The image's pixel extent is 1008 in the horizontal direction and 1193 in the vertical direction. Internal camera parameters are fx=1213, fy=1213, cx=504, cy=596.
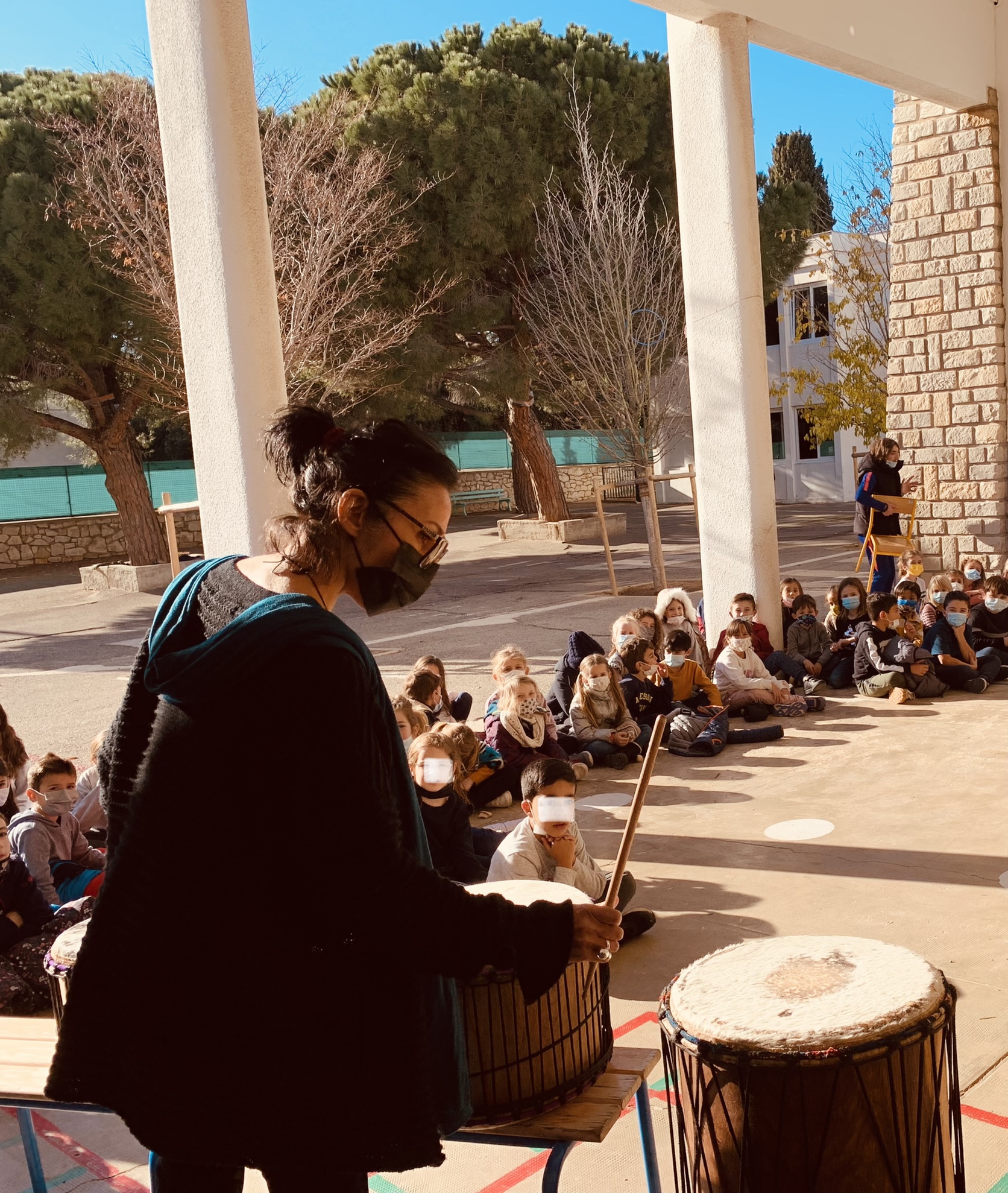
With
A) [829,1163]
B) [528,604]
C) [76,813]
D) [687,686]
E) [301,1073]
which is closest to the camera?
[301,1073]

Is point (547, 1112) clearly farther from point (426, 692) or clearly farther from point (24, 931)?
point (426, 692)

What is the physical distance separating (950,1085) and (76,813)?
393cm

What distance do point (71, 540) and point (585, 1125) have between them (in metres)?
22.9

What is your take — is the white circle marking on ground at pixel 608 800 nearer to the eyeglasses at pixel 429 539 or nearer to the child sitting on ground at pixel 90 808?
the child sitting on ground at pixel 90 808

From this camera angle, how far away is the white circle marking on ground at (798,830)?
539cm

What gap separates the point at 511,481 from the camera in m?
31.8

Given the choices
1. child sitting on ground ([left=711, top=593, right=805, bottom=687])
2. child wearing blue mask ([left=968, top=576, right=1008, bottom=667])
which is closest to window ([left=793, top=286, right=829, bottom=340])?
child wearing blue mask ([left=968, top=576, right=1008, bottom=667])

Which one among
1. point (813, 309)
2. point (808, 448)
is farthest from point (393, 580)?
point (808, 448)

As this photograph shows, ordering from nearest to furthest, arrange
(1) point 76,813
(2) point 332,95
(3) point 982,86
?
(1) point 76,813 < (3) point 982,86 < (2) point 332,95

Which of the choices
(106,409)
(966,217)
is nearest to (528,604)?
(966,217)

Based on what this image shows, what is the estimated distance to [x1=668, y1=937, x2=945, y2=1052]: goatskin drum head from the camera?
6.95 feet

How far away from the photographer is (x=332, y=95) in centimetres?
1873

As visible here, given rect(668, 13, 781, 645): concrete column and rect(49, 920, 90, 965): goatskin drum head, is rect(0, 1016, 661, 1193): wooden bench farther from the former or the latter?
rect(668, 13, 781, 645): concrete column

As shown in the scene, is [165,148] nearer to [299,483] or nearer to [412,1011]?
[299,483]
